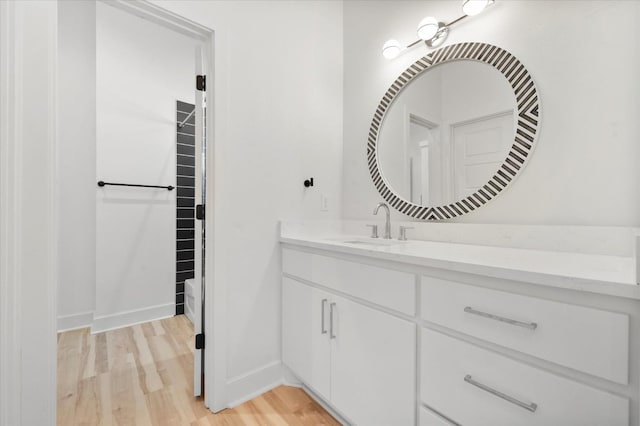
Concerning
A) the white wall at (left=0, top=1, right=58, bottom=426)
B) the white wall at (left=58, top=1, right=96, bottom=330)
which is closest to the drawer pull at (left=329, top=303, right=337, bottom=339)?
the white wall at (left=0, top=1, right=58, bottom=426)

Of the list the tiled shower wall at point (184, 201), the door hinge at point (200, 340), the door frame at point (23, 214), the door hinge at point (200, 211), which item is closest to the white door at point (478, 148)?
the door hinge at point (200, 211)

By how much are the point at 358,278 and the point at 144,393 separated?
1.40 m

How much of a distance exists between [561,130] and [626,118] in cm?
18

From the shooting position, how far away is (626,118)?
1.05 meters

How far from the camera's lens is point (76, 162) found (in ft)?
8.05

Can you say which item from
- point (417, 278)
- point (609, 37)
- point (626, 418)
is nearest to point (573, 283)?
point (626, 418)

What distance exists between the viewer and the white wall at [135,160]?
8.12ft

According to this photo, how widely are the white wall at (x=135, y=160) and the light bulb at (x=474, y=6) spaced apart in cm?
258

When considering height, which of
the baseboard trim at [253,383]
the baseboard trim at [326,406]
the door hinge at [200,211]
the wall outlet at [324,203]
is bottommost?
the baseboard trim at [326,406]

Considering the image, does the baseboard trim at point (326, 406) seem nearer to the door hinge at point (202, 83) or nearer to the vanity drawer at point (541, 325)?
the vanity drawer at point (541, 325)

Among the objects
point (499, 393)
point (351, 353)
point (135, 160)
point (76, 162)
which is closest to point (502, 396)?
point (499, 393)

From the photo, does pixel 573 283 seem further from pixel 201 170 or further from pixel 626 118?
pixel 201 170

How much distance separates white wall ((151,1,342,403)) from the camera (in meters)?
1.51

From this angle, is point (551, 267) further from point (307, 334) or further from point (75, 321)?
point (75, 321)
